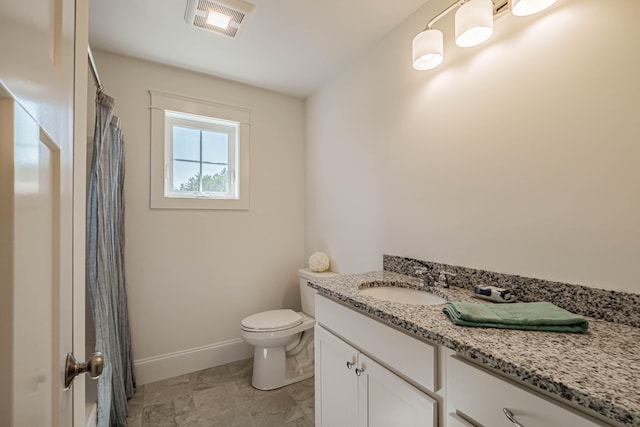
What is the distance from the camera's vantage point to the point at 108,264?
1556 mm

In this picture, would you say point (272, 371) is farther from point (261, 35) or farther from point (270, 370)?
point (261, 35)

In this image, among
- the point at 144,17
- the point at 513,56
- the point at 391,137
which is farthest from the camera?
the point at 391,137

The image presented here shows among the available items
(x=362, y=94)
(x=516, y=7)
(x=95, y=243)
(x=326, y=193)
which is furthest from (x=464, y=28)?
(x=95, y=243)

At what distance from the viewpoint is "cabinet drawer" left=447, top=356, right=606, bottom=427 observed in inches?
22.8

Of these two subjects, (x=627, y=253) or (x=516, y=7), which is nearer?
(x=627, y=253)

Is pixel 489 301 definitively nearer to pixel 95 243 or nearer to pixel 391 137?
pixel 391 137

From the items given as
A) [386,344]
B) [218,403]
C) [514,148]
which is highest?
[514,148]

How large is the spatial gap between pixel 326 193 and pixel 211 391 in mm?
1629

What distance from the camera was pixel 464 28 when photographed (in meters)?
1.15

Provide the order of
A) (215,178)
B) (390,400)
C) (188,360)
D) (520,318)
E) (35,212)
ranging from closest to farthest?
(35,212) → (520,318) → (390,400) → (188,360) → (215,178)

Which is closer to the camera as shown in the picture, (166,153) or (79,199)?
(79,199)

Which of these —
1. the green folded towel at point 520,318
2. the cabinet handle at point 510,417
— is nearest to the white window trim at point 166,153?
the green folded towel at point 520,318

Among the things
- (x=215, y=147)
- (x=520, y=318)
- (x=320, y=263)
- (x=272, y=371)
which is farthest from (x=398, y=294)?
(x=215, y=147)

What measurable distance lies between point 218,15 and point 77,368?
1.75 m
